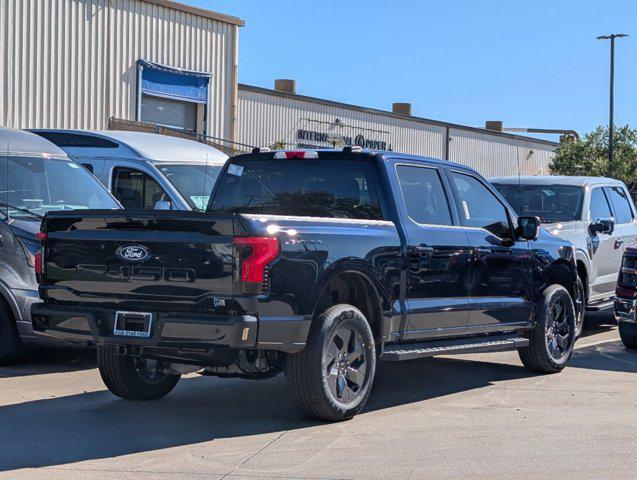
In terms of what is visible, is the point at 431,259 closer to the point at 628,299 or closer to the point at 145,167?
the point at 628,299

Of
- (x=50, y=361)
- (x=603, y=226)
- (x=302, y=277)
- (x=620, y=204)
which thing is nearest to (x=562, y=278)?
(x=603, y=226)

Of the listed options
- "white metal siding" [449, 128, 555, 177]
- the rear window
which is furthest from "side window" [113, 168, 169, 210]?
"white metal siding" [449, 128, 555, 177]

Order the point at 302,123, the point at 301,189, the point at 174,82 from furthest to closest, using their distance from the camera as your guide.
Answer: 1. the point at 302,123
2. the point at 174,82
3. the point at 301,189

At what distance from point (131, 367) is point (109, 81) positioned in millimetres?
16741

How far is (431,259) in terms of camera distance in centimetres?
828

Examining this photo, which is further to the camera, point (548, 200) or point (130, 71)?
point (130, 71)

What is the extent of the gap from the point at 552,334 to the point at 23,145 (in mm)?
5781

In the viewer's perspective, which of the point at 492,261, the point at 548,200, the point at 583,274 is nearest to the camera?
the point at 492,261

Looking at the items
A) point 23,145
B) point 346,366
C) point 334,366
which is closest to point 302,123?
point 23,145

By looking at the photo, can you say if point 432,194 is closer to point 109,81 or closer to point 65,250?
point 65,250

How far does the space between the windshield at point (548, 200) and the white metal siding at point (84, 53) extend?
38.7 feet

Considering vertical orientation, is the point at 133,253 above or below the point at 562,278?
above

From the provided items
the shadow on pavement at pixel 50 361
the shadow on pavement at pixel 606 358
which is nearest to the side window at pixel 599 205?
the shadow on pavement at pixel 606 358

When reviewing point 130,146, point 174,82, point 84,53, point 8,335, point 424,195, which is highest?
point 84,53
